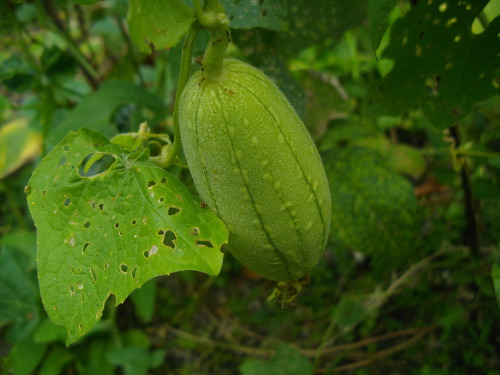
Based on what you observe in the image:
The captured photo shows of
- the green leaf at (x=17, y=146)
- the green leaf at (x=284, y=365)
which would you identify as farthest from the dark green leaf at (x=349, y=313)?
the green leaf at (x=17, y=146)

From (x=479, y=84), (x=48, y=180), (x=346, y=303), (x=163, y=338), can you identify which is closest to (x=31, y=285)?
(x=163, y=338)

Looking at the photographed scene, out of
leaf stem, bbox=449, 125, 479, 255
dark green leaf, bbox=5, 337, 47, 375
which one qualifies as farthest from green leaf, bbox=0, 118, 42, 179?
leaf stem, bbox=449, 125, 479, 255

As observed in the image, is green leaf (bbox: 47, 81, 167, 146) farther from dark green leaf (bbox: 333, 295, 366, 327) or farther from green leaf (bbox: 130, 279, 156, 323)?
dark green leaf (bbox: 333, 295, 366, 327)

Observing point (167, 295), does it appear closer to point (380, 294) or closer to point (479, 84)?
point (380, 294)

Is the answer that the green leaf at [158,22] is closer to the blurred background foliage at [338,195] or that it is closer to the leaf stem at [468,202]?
the blurred background foliage at [338,195]

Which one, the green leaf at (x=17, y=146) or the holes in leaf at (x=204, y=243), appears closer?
the holes in leaf at (x=204, y=243)

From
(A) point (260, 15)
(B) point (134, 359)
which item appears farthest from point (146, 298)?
(A) point (260, 15)

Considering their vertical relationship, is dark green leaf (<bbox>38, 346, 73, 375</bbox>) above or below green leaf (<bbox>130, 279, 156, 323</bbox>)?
below
